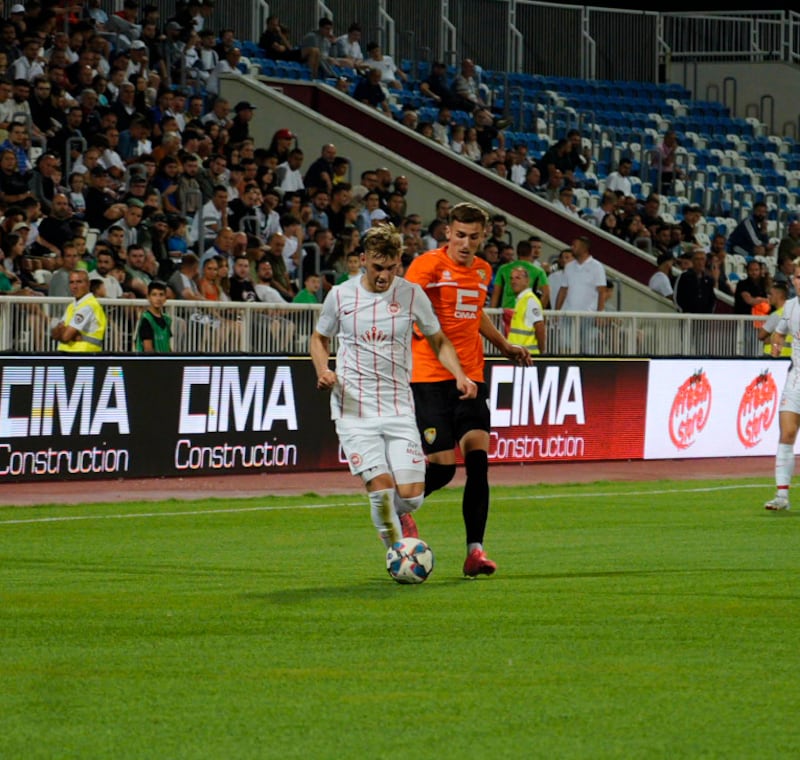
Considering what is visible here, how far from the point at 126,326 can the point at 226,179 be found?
6.31 m

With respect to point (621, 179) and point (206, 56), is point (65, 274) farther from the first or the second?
point (621, 179)

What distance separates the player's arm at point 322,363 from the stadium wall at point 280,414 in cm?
809

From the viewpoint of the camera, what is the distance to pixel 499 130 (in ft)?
113

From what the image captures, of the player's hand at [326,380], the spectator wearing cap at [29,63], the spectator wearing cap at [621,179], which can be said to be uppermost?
the spectator wearing cap at [29,63]

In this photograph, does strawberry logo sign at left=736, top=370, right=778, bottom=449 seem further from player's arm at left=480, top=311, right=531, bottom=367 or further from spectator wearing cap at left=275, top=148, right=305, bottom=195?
player's arm at left=480, top=311, right=531, bottom=367

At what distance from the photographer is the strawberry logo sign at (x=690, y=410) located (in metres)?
24.6

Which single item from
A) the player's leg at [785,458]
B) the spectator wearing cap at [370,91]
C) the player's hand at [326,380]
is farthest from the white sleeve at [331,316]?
the spectator wearing cap at [370,91]

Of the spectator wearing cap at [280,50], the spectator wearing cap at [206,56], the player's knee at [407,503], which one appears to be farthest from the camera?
the spectator wearing cap at [280,50]

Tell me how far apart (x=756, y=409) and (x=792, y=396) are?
27.8ft

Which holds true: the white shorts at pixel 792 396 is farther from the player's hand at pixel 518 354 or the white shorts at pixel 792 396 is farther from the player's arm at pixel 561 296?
the player's arm at pixel 561 296

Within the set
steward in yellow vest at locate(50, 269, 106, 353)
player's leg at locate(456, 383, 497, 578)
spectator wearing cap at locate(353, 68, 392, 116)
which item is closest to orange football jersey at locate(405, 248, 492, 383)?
player's leg at locate(456, 383, 497, 578)

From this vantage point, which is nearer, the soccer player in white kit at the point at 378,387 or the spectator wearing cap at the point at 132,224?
the soccer player in white kit at the point at 378,387

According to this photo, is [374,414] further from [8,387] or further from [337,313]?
[8,387]

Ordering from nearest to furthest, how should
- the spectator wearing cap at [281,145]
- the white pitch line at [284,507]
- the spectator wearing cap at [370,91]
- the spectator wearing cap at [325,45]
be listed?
the white pitch line at [284,507]
the spectator wearing cap at [281,145]
the spectator wearing cap at [370,91]
the spectator wearing cap at [325,45]
